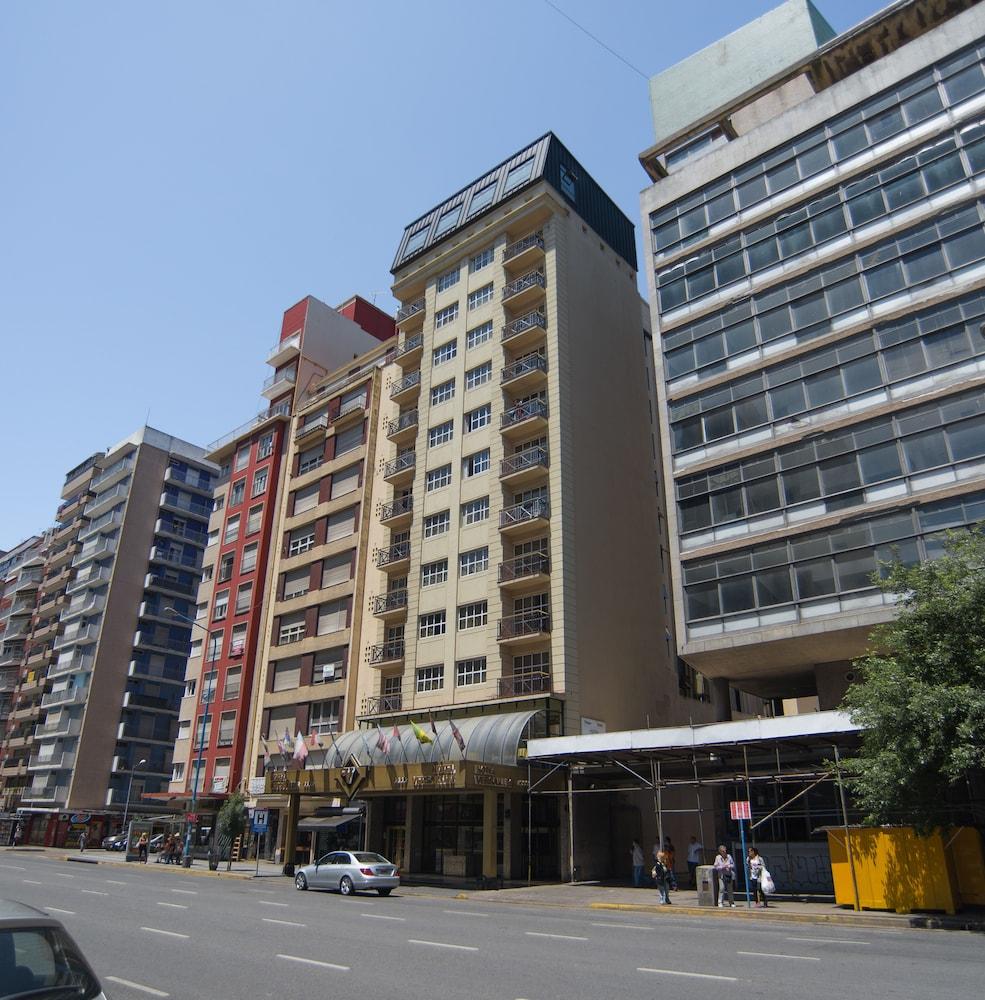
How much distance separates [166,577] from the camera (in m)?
77.6

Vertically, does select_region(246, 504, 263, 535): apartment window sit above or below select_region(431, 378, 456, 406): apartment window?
below

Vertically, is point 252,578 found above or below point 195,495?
below

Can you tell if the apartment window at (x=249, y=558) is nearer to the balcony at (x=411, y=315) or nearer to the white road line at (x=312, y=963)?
the balcony at (x=411, y=315)

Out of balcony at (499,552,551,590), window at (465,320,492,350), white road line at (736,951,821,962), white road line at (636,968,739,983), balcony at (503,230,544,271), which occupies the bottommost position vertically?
white road line at (736,951,821,962)

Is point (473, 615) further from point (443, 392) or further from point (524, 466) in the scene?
point (443, 392)

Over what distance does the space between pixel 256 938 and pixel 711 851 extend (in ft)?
95.9

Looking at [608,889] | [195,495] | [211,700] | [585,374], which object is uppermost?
[195,495]

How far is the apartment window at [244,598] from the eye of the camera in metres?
56.6

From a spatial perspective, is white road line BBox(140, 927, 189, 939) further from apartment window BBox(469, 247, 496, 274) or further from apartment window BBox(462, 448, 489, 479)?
apartment window BBox(469, 247, 496, 274)

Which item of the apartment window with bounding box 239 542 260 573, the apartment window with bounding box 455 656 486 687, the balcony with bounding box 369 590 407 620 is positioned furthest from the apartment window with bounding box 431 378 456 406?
the apartment window with bounding box 239 542 260 573

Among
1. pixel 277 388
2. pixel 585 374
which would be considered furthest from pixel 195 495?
pixel 585 374

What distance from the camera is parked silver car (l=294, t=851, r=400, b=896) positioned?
25.9 meters

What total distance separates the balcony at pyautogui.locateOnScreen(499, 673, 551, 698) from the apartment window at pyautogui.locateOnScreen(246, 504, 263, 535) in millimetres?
29462

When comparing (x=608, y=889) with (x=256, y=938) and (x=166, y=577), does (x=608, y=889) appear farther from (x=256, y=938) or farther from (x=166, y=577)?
(x=166, y=577)
